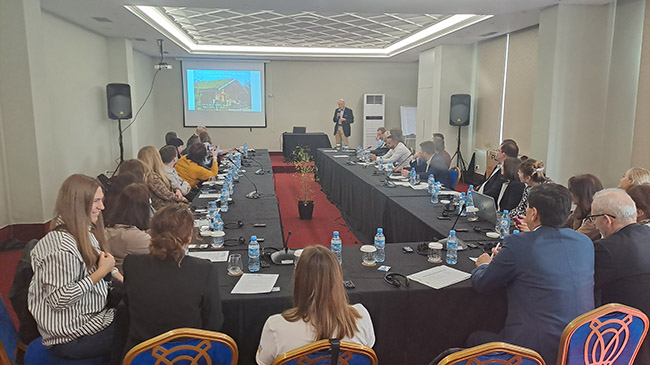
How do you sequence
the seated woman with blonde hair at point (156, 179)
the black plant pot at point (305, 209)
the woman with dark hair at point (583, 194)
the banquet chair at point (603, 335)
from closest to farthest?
1. the banquet chair at point (603, 335)
2. the woman with dark hair at point (583, 194)
3. the seated woman with blonde hair at point (156, 179)
4. the black plant pot at point (305, 209)

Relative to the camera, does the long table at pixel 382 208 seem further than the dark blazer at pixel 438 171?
No

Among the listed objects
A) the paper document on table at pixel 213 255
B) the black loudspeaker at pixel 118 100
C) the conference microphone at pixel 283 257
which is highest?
the black loudspeaker at pixel 118 100

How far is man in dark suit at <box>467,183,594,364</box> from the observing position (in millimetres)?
1967

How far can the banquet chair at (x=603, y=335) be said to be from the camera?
1.74 meters

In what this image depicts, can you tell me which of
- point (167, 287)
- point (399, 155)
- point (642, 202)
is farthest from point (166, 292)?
point (399, 155)

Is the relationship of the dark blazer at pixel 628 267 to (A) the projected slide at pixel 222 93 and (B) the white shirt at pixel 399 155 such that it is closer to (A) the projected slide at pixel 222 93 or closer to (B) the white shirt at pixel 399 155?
(B) the white shirt at pixel 399 155

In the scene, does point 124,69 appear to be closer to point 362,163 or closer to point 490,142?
point 362,163

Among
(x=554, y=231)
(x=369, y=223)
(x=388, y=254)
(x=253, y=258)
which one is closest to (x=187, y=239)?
(x=253, y=258)

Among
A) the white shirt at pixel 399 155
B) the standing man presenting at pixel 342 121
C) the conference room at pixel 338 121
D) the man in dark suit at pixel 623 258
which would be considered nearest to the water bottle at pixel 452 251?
the conference room at pixel 338 121

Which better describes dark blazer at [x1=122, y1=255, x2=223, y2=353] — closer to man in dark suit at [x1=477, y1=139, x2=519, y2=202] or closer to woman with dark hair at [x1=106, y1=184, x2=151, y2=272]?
woman with dark hair at [x1=106, y1=184, x2=151, y2=272]

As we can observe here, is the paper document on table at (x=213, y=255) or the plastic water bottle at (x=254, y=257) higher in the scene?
the plastic water bottle at (x=254, y=257)

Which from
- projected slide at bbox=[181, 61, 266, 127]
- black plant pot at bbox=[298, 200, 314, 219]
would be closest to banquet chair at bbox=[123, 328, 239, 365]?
black plant pot at bbox=[298, 200, 314, 219]

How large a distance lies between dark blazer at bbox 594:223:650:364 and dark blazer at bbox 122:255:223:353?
1840mm

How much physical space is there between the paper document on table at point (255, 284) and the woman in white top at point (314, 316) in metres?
0.61
